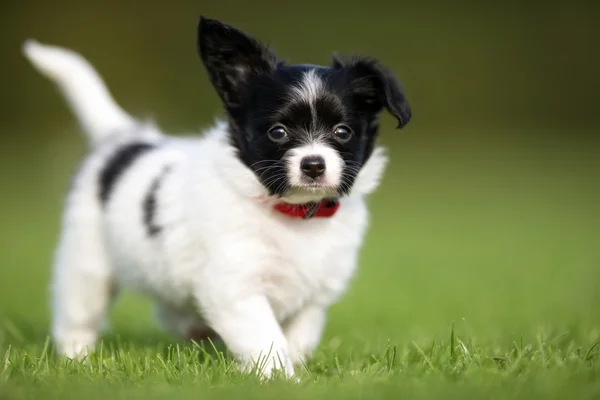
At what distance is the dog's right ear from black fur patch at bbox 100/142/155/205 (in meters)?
0.91

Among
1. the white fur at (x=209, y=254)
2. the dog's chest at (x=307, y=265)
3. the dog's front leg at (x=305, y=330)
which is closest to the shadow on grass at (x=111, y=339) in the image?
the white fur at (x=209, y=254)

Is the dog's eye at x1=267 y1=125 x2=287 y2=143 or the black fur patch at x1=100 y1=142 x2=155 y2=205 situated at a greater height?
the dog's eye at x1=267 y1=125 x2=287 y2=143

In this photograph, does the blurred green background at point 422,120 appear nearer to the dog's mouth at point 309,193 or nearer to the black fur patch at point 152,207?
the black fur patch at point 152,207

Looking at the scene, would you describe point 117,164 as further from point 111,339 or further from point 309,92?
point 309,92

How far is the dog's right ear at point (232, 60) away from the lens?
147 inches

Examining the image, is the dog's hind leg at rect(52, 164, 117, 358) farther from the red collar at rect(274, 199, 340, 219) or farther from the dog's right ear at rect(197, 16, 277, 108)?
the red collar at rect(274, 199, 340, 219)

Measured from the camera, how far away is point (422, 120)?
23.4 meters

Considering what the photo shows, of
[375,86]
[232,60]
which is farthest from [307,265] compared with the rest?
[232,60]

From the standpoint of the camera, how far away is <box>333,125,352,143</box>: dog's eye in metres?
3.58

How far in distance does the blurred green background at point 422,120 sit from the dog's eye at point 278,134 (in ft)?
9.68

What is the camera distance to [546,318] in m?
4.89

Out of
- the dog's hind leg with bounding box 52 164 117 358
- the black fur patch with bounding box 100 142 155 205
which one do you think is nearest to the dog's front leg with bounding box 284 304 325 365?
the dog's hind leg with bounding box 52 164 117 358

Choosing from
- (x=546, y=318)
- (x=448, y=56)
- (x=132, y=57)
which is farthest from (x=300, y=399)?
(x=448, y=56)

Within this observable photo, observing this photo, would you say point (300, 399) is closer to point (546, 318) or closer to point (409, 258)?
point (546, 318)
